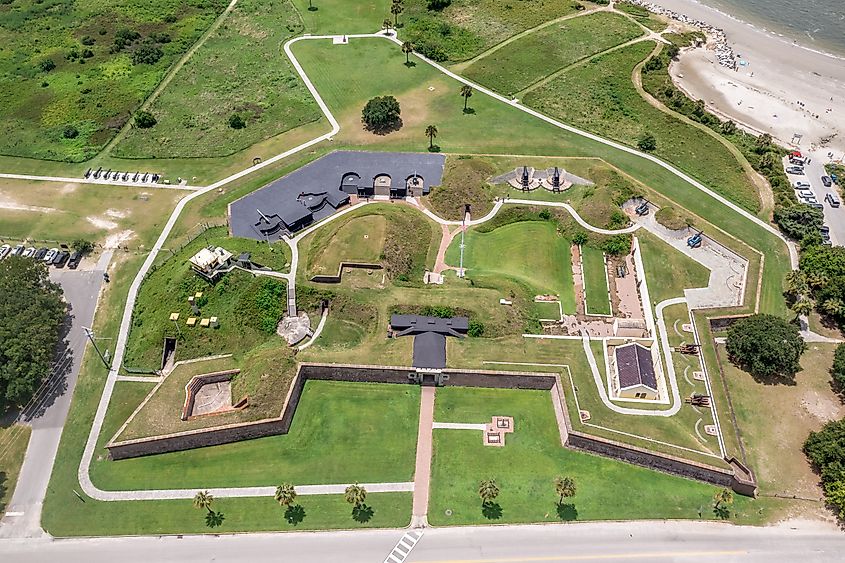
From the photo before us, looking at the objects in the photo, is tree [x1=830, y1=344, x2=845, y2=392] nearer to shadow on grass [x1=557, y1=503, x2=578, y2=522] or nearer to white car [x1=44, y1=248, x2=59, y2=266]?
shadow on grass [x1=557, y1=503, x2=578, y2=522]

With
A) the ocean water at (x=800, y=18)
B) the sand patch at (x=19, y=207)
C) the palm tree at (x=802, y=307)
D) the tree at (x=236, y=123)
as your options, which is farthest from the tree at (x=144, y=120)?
the ocean water at (x=800, y=18)

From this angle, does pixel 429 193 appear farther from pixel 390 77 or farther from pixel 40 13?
pixel 40 13

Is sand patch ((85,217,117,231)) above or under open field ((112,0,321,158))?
under

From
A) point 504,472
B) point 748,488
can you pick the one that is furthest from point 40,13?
point 748,488

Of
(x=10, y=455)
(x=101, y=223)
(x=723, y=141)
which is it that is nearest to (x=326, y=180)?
(x=101, y=223)

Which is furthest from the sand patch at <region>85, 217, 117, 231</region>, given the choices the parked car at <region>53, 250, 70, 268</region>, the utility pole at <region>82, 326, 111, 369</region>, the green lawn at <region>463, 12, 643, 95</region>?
the green lawn at <region>463, 12, 643, 95</region>

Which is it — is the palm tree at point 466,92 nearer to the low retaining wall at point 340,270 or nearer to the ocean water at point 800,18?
the low retaining wall at point 340,270
